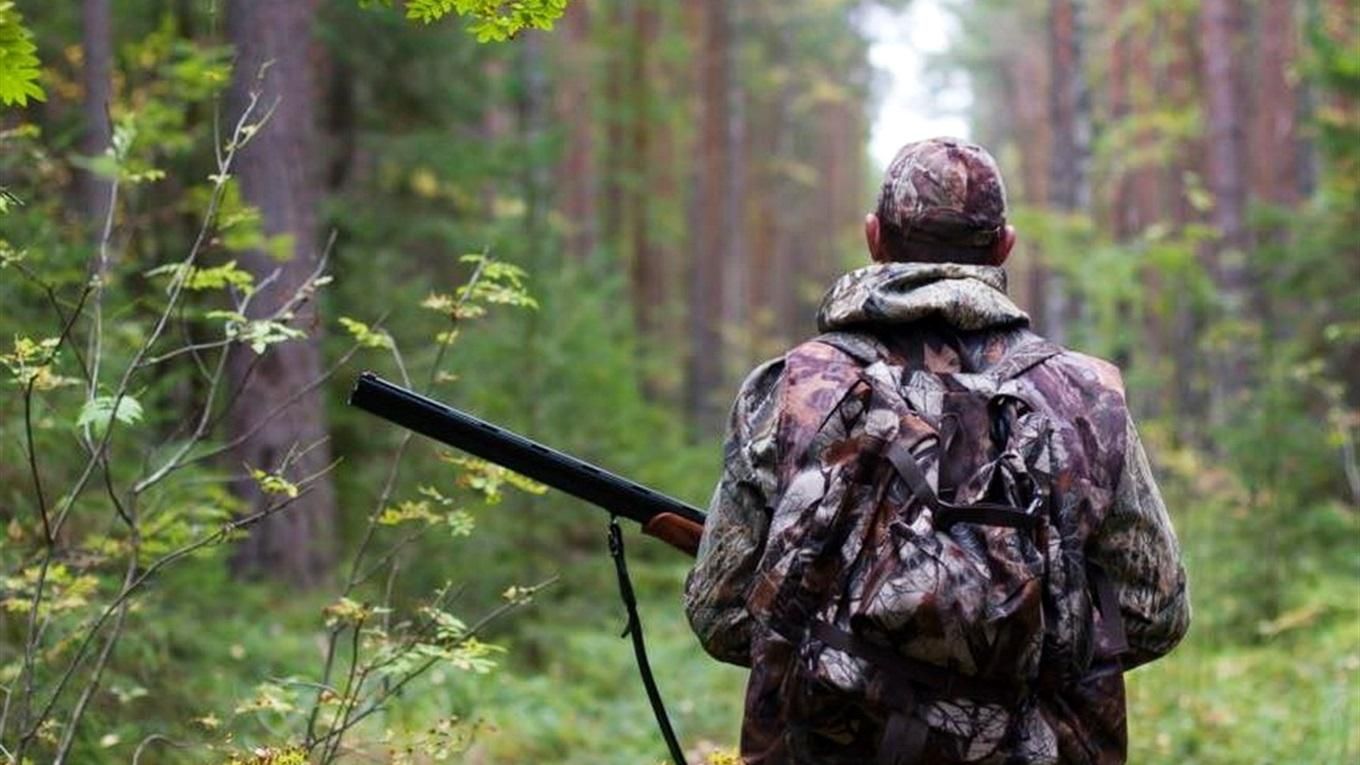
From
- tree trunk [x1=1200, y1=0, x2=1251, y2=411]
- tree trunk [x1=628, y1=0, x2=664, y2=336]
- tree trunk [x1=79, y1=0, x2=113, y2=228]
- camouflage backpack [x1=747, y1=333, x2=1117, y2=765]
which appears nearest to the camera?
camouflage backpack [x1=747, y1=333, x2=1117, y2=765]

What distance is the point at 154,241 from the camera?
12.4 meters

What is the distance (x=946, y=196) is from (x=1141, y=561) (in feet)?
2.84

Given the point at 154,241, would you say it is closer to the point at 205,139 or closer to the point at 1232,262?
the point at 205,139

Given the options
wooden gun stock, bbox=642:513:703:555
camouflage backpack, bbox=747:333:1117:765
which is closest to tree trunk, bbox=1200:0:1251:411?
wooden gun stock, bbox=642:513:703:555

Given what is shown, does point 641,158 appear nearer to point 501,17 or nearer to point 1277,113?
point 1277,113

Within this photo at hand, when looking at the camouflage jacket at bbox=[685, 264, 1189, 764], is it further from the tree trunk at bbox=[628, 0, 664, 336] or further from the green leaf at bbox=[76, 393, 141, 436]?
the tree trunk at bbox=[628, 0, 664, 336]

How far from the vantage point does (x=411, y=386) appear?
488cm

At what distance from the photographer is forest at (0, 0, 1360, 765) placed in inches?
193

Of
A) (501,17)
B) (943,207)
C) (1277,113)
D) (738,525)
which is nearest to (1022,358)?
(943,207)

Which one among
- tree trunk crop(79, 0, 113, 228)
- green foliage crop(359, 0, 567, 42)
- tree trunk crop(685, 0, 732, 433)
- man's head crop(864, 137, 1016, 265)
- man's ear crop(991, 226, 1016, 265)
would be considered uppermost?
green foliage crop(359, 0, 567, 42)

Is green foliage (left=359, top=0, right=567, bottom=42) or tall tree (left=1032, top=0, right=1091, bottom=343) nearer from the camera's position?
green foliage (left=359, top=0, right=567, bottom=42)

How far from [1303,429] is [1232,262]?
450cm

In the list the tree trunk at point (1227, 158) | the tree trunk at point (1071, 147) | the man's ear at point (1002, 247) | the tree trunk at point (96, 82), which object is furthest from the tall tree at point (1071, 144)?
the man's ear at point (1002, 247)

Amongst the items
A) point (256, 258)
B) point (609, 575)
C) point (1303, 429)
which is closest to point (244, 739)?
point (256, 258)
